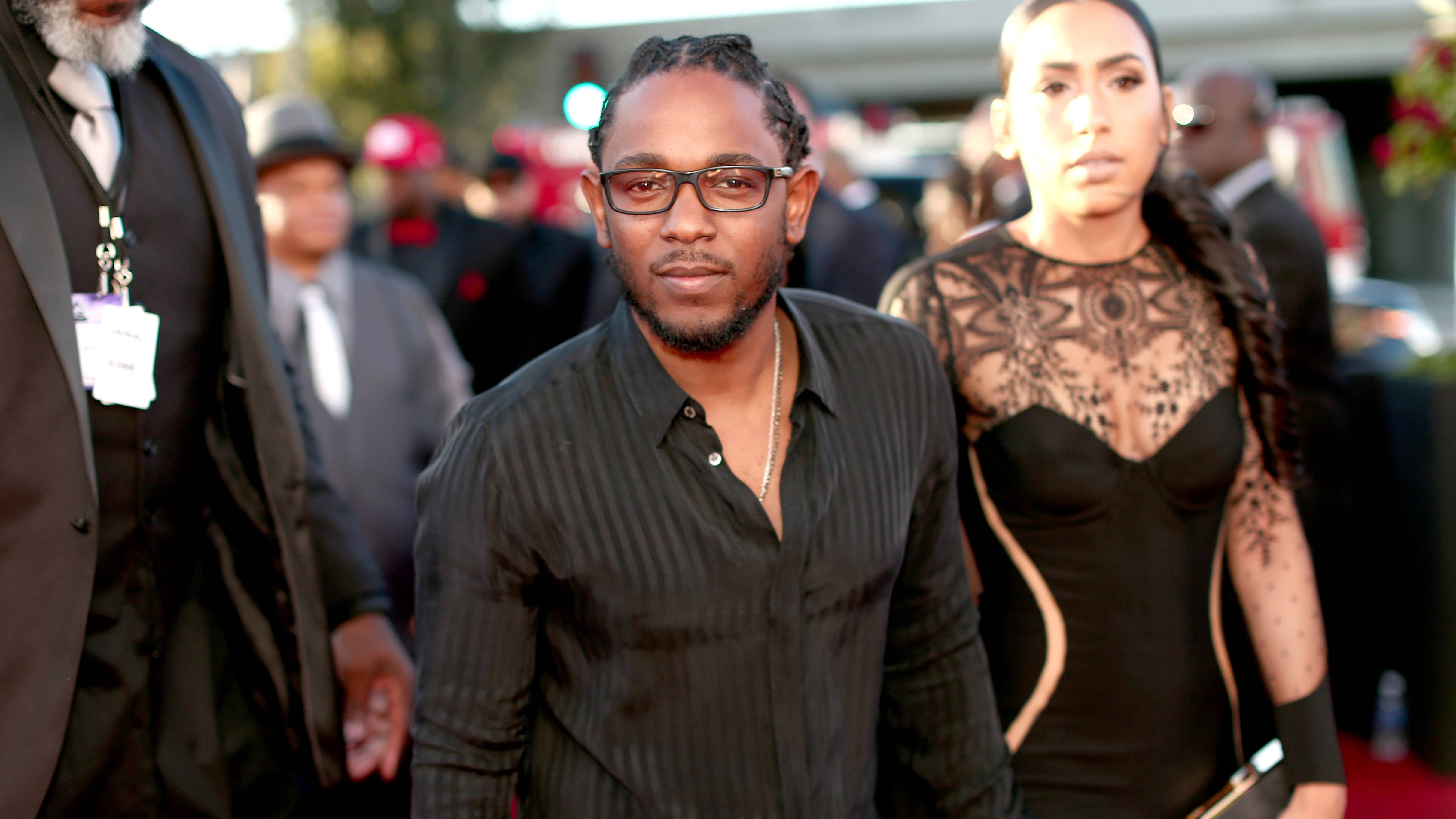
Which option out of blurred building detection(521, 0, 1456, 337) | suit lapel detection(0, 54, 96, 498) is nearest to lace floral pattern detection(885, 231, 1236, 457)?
suit lapel detection(0, 54, 96, 498)

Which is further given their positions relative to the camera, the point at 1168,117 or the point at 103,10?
the point at 1168,117

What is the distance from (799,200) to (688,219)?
24cm

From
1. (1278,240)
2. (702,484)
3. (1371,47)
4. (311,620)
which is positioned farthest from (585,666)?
(1371,47)

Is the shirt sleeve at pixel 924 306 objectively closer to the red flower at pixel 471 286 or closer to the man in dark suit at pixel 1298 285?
the man in dark suit at pixel 1298 285

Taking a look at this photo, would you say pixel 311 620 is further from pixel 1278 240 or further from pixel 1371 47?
pixel 1371 47

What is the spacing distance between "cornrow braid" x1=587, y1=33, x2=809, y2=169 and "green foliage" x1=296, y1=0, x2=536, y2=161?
615 inches

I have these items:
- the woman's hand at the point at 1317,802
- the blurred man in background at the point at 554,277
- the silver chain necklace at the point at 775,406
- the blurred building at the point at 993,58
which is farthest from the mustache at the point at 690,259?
the blurred building at the point at 993,58

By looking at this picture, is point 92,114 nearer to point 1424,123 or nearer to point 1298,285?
point 1298,285

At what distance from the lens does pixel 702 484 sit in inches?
63.3

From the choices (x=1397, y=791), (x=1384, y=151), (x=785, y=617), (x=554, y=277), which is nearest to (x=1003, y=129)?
(x=785, y=617)

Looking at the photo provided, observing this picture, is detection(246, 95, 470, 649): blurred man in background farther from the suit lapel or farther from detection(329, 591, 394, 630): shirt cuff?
the suit lapel

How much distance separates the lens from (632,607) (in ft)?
5.12

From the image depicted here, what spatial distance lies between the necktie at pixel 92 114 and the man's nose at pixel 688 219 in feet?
3.24

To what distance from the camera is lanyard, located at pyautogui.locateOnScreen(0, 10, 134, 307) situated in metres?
1.85
